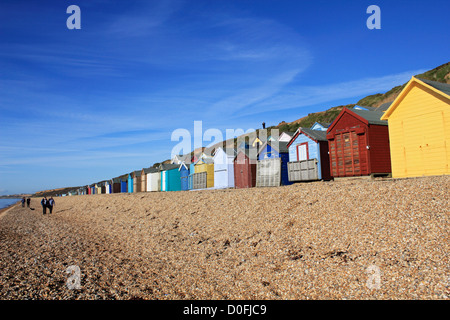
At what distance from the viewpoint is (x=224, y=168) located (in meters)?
31.8

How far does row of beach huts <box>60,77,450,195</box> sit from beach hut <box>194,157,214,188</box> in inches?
4.7

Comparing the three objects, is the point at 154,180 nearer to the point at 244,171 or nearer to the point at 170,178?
the point at 170,178

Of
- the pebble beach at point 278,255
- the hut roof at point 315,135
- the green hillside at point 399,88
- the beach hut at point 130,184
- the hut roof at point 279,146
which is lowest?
the pebble beach at point 278,255

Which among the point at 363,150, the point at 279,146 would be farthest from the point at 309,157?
the point at 363,150

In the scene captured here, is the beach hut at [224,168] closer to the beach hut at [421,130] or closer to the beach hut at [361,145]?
the beach hut at [361,145]

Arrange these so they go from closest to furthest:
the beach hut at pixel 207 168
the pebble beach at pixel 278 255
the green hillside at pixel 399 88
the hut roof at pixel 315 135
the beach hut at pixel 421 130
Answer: the pebble beach at pixel 278 255, the beach hut at pixel 421 130, the hut roof at pixel 315 135, the beach hut at pixel 207 168, the green hillside at pixel 399 88

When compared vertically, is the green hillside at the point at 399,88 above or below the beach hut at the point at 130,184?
above

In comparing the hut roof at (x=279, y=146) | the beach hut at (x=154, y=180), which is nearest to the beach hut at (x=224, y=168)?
the hut roof at (x=279, y=146)

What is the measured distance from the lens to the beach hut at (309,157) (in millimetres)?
23344

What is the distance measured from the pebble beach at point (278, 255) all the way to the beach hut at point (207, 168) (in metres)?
19.3

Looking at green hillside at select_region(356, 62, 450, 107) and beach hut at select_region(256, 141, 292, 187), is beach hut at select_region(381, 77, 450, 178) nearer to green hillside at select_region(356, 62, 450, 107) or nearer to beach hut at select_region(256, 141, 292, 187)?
beach hut at select_region(256, 141, 292, 187)

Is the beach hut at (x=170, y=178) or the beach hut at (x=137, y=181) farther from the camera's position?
the beach hut at (x=137, y=181)

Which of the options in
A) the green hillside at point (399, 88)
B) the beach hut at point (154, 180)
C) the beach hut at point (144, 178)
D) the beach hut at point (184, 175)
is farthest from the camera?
the green hillside at point (399, 88)
